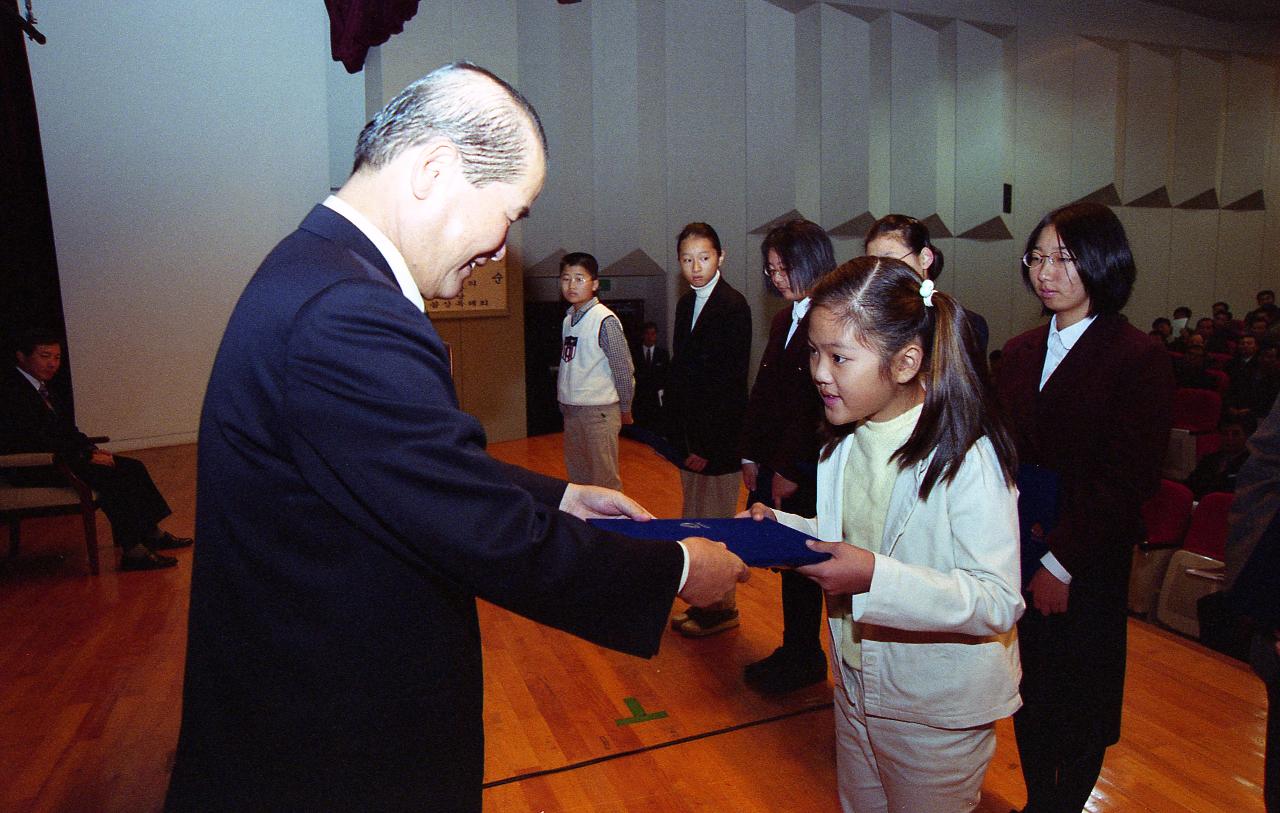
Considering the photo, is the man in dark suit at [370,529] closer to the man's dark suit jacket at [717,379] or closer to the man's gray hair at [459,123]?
the man's gray hair at [459,123]

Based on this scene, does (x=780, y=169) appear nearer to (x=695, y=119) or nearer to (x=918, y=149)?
(x=695, y=119)

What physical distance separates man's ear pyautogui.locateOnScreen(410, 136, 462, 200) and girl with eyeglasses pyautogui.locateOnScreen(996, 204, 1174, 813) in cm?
134

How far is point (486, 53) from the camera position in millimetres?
7582

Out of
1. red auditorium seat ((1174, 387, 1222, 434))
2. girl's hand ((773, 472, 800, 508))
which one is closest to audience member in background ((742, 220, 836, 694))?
girl's hand ((773, 472, 800, 508))

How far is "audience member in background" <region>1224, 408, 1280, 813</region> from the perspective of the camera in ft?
4.29

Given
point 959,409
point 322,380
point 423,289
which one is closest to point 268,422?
point 322,380

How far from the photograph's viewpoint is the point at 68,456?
4477 millimetres

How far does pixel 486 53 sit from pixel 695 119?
2212 mm

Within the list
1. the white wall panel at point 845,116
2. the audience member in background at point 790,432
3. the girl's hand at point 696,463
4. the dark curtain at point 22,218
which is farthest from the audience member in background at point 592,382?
the white wall panel at point 845,116

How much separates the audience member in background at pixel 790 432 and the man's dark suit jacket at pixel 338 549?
184 cm

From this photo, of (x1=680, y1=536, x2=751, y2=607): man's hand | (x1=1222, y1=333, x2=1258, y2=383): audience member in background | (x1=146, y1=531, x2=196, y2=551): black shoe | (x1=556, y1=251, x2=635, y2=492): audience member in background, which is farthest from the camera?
(x1=1222, y1=333, x2=1258, y2=383): audience member in background

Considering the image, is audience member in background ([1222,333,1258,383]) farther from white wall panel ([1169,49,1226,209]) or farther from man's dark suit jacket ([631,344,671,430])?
man's dark suit jacket ([631,344,671,430])

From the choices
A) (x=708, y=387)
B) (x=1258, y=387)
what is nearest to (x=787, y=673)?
(x=708, y=387)

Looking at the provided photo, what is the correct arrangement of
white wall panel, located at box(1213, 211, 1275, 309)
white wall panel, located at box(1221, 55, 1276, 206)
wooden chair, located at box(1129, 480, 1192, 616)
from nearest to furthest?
1. wooden chair, located at box(1129, 480, 1192, 616)
2. white wall panel, located at box(1221, 55, 1276, 206)
3. white wall panel, located at box(1213, 211, 1275, 309)
